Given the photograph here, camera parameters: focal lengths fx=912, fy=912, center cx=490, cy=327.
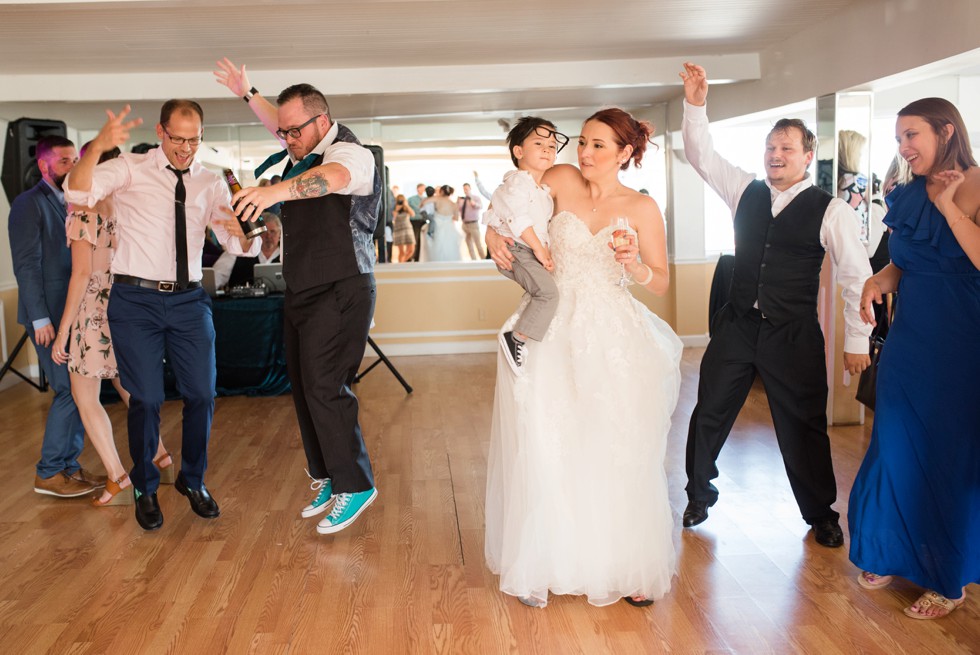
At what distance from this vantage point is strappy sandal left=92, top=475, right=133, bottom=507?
434 cm

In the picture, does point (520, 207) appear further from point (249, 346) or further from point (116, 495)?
point (249, 346)

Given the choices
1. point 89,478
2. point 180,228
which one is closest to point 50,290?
point 89,478

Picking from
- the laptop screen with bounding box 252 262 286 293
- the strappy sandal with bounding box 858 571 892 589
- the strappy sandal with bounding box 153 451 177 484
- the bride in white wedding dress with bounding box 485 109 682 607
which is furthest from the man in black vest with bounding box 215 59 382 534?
the laptop screen with bounding box 252 262 286 293

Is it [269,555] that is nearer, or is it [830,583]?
[830,583]

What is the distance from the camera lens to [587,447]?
295 cm

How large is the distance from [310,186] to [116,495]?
2.08 meters

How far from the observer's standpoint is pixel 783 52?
268 inches

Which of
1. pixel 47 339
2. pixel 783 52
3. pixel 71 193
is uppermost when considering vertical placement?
pixel 783 52

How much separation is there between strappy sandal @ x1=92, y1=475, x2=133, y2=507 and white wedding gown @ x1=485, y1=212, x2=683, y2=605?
2213 mm

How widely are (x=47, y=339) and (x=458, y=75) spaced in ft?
13.5

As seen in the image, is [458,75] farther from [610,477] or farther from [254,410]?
[610,477]

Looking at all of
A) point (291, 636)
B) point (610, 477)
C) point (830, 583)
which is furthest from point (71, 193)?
point (830, 583)

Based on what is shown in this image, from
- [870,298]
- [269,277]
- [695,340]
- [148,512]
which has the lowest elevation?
[695,340]

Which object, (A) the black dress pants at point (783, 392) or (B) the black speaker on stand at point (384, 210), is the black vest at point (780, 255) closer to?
(A) the black dress pants at point (783, 392)
